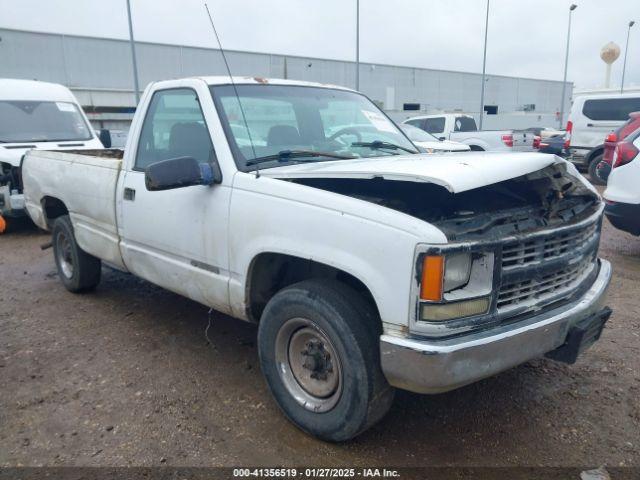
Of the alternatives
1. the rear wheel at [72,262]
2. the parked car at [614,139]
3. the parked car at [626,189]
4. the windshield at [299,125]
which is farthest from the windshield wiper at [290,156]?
the parked car at [614,139]

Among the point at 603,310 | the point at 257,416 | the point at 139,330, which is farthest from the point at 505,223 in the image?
the point at 139,330

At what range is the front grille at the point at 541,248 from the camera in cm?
244

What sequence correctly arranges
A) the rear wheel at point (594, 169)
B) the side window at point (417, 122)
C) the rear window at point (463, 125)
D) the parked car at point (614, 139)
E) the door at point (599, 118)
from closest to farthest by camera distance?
the parked car at point (614, 139), the rear wheel at point (594, 169), the door at point (599, 118), the rear window at point (463, 125), the side window at point (417, 122)

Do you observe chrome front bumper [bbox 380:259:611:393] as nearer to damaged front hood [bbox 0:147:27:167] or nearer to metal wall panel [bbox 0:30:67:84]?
damaged front hood [bbox 0:147:27:167]

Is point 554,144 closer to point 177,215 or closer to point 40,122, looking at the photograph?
point 40,122

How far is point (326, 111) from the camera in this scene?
3.94 meters

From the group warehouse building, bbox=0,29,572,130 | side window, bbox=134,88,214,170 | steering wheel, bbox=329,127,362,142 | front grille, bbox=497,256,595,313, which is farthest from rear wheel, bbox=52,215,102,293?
warehouse building, bbox=0,29,572,130

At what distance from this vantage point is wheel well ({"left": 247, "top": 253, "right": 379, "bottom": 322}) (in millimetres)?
3029

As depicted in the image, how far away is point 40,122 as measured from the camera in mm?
9008

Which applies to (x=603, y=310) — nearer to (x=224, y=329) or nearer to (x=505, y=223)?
(x=505, y=223)

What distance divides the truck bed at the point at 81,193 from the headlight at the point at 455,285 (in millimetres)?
2828

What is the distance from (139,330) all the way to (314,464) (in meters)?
2.31

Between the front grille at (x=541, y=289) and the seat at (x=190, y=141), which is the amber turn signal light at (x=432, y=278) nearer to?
the front grille at (x=541, y=289)

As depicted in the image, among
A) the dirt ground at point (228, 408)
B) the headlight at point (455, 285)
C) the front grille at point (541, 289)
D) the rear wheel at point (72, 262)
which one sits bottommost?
the dirt ground at point (228, 408)
